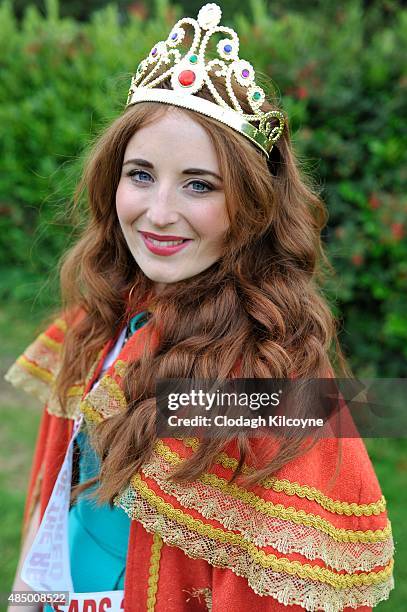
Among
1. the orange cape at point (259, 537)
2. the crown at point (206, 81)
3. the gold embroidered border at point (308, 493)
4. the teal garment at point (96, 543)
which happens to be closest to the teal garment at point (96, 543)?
the teal garment at point (96, 543)

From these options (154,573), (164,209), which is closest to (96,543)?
(154,573)

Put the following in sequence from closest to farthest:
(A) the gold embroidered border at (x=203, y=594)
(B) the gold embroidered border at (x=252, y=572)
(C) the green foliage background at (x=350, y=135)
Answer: (B) the gold embroidered border at (x=252, y=572), (A) the gold embroidered border at (x=203, y=594), (C) the green foliage background at (x=350, y=135)

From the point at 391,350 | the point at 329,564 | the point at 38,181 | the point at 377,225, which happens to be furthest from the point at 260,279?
the point at 38,181

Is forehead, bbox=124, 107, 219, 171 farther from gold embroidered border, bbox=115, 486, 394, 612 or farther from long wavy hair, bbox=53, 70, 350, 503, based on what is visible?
gold embroidered border, bbox=115, 486, 394, 612

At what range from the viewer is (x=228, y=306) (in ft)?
5.40

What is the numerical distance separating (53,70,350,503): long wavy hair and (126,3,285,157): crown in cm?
2

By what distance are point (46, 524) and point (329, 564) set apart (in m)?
0.74

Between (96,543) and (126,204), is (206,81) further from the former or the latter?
(96,543)

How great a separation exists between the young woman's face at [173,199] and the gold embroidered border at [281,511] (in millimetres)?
453

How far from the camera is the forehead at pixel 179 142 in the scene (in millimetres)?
1566

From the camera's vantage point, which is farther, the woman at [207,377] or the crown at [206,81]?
the crown at [206,81]

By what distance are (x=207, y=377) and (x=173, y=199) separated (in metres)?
0.44

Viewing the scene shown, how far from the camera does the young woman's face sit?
157 cm

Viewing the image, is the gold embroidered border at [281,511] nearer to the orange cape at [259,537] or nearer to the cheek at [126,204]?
the orange cape at [259,537]
